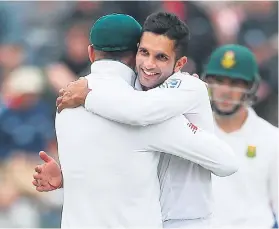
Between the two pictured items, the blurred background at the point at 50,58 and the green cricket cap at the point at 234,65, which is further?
the blurred background at the point at 50,58

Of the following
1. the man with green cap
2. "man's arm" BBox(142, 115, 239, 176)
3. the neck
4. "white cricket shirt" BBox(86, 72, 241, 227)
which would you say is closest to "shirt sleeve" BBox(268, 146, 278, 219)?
the man with green cap

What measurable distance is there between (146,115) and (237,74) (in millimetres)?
1876

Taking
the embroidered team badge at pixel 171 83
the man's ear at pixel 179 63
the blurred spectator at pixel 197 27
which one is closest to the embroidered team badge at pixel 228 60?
the man's ear at pixel 179 63

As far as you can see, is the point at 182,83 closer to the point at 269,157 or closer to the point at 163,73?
the point at 163,73

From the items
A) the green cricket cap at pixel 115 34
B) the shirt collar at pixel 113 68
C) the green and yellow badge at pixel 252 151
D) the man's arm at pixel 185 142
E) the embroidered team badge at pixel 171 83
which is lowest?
the green and yellow badge at pixel 252 151

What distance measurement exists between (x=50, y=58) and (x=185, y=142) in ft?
13.6

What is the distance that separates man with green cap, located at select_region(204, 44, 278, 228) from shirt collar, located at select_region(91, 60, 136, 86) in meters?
1.50

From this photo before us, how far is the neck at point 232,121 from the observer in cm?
490

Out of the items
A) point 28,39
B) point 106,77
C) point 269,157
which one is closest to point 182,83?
point 106,77

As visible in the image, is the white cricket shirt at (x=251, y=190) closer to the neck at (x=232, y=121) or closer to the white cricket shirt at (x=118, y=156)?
the neck at (x=232, y=121)

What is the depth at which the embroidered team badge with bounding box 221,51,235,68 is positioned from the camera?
5.06 meters

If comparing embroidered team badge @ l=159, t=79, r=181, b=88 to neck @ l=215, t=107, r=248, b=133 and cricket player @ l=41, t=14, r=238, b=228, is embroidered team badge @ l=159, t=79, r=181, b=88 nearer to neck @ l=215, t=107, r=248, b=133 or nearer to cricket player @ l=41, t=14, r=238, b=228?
cricket player @ l=41, t=14, r=238, b=228

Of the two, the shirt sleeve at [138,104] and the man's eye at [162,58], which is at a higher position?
the man's eye at [162,58]

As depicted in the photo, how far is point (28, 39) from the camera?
7.52 metres
